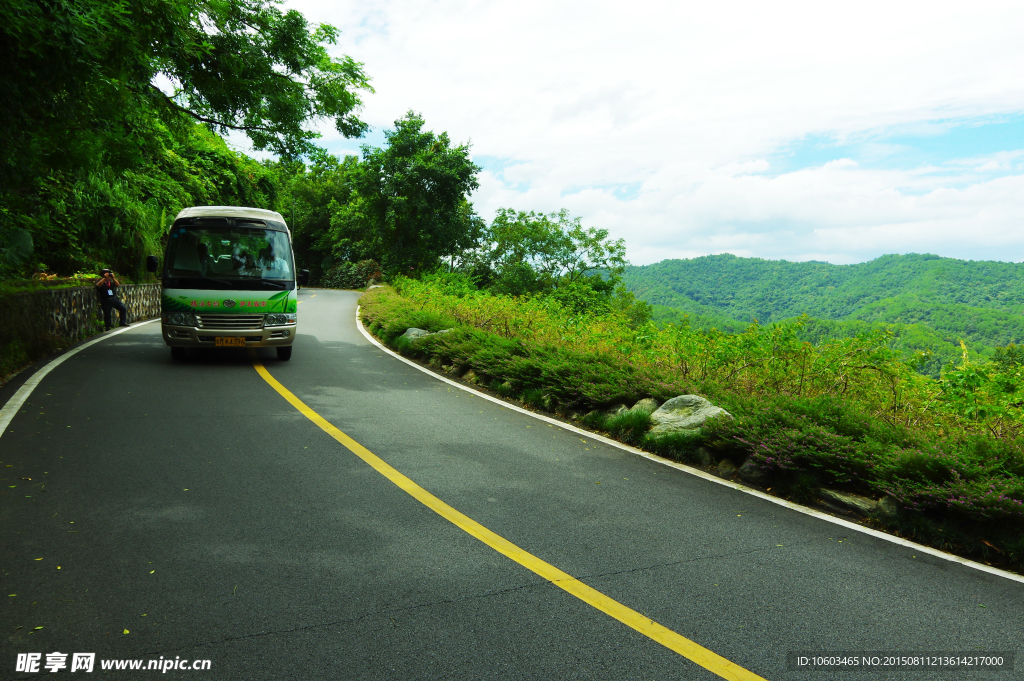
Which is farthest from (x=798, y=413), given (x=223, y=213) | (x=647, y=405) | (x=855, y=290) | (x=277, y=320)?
(x=855, y=290)

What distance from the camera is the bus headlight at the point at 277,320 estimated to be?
11281 millimetres

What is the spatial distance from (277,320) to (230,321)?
30.7 inches

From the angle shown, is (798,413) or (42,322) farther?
(42,322)

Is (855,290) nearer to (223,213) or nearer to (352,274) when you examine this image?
(352,274)

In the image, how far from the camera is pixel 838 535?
15.6ft

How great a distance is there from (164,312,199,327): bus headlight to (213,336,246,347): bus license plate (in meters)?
0.42

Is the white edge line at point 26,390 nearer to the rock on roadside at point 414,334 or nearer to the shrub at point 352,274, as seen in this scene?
the rock on roadside at point 414,334

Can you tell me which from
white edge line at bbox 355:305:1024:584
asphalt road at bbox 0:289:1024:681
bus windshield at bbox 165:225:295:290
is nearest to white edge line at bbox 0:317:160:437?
asphalt road at bbox 0:289:1024:681

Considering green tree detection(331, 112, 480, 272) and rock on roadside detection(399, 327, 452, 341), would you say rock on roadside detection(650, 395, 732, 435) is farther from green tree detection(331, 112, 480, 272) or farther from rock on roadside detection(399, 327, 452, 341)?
green tree detection(331, 112, 480, 272)

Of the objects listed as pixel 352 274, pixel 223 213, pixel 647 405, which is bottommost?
pixel 647 405

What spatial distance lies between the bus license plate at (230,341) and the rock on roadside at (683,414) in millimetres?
7470

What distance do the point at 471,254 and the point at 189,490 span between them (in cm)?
4453

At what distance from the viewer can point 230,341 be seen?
11.1 m

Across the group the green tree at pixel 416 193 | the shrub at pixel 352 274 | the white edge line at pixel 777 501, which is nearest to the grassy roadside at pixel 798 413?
the white edge line at pixel 777 501
